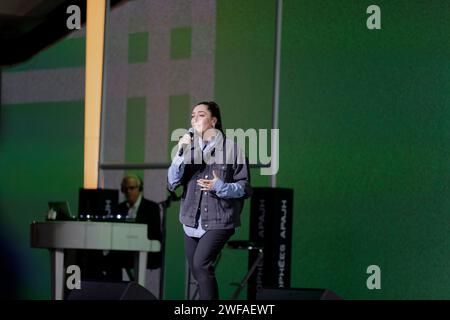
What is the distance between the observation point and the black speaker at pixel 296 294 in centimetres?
390

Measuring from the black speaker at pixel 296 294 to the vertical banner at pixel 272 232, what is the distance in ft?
7.91

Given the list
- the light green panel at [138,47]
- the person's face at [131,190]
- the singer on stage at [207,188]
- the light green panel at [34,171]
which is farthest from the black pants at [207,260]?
the light green panel at [34,171]

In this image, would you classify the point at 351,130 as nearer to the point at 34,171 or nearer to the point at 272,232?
the point at 272,232

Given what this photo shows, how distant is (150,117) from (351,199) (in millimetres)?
1894

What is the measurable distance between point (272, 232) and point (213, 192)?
1.22 m

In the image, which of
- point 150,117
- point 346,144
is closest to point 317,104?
point 346,144

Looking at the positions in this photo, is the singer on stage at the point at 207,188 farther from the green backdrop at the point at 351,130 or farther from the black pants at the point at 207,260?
the green backdrop at the point at 351,130

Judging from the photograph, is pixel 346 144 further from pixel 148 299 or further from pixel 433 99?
pixel 148 299

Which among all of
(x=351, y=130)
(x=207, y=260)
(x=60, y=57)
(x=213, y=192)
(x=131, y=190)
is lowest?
(x=207, y=260)

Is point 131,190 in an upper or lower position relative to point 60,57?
lower

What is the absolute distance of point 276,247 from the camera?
6.49 metres

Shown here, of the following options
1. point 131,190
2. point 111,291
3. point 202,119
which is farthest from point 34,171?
point 111,291

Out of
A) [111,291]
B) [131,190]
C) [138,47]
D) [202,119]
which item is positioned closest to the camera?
[111,291]

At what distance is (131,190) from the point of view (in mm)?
7852
